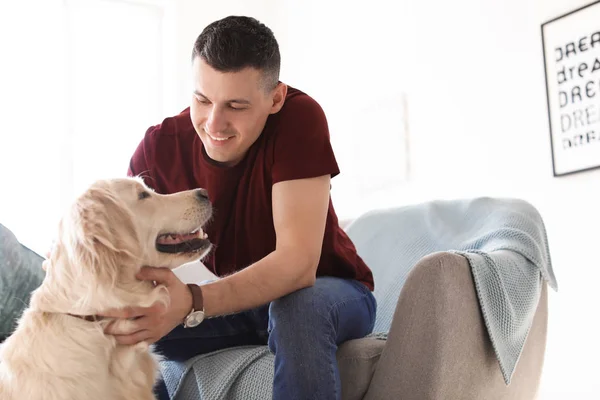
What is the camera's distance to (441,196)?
3342 mm

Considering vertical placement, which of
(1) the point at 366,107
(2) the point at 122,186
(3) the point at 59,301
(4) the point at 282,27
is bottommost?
(3) the point at 59,301

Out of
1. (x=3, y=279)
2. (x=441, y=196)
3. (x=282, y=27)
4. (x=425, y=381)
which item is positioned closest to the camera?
(x=425, y=381)

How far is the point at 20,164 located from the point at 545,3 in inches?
115

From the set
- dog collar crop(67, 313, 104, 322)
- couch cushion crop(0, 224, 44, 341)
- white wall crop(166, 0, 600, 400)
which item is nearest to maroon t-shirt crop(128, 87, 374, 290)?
dog collar crop(67, 313, 104, 322)

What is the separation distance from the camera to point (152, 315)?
1.33 metres

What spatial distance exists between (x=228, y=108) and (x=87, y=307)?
563mm

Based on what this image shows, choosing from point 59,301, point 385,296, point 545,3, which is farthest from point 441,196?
point 59,301

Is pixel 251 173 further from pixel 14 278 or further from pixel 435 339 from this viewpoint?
pixel 14 278

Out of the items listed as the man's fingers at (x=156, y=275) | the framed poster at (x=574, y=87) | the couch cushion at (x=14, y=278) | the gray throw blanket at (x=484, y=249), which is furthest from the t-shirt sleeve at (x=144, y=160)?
the framed poster at (x=574, y=87)

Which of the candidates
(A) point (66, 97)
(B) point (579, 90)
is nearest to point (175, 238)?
(B) point (579, 90)

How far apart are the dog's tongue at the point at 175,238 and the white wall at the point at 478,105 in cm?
181

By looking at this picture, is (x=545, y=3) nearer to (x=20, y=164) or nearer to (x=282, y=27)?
(x=282, y=27)

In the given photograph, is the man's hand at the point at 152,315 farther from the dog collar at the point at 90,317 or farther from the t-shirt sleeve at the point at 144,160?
the t-shirt sleeve at the point at 144,160

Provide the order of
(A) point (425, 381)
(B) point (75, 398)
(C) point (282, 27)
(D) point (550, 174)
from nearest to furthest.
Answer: (B) point (75, 398) → (A) point (425, 381) → (D) point (550, 174) → (C) point (282, 27)
